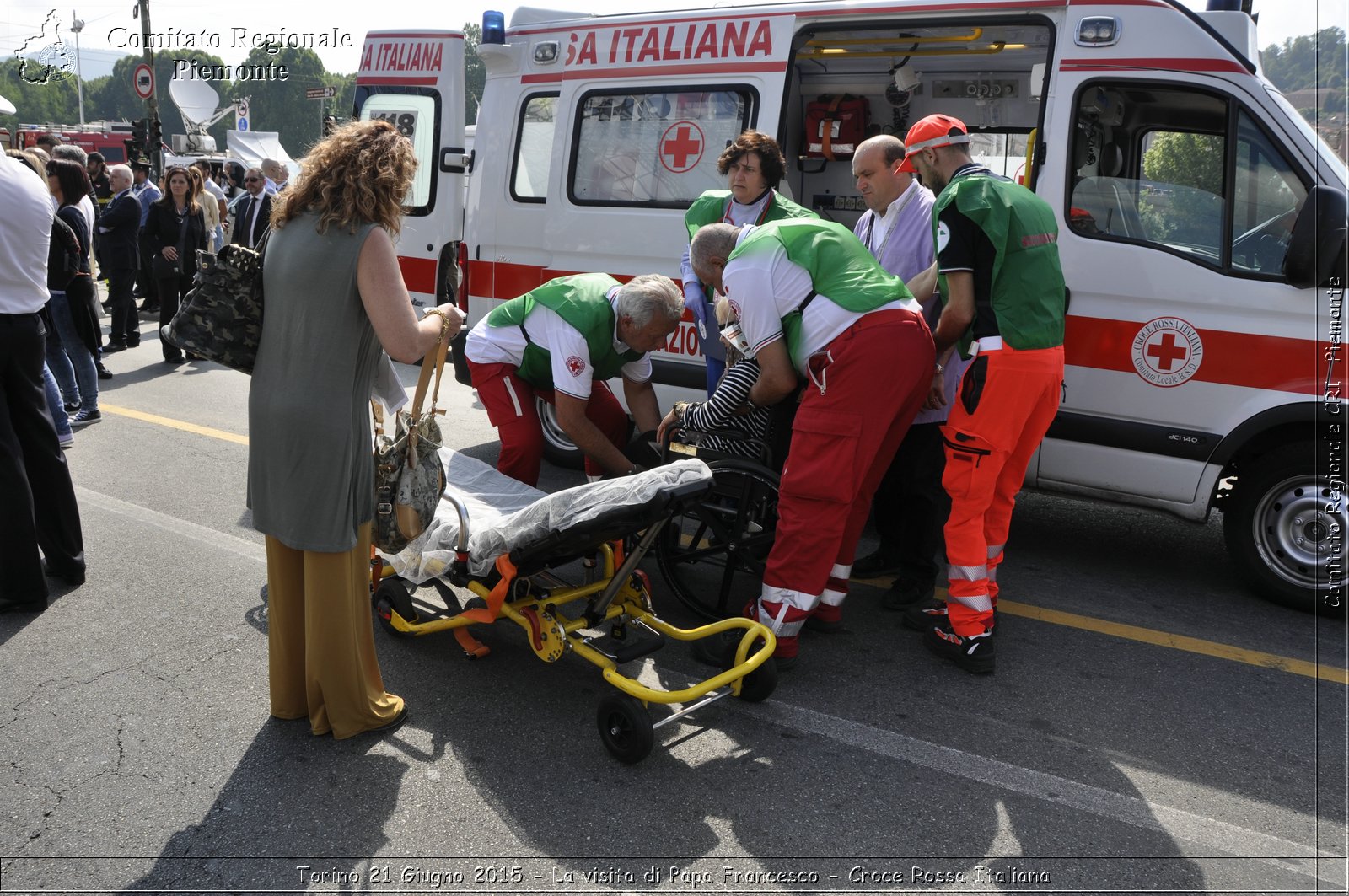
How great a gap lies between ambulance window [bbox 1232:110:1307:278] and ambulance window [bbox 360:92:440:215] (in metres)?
5.79

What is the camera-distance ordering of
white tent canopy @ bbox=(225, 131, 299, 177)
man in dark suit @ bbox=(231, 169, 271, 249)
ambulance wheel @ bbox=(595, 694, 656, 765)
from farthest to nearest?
white tent canopy @ bbox=(225, 131, 299, 177)
man in dark suit @ bbox=(231, 169, 271, 249)
ambulance wheel @ bbox=(595, 694, 656, 765)

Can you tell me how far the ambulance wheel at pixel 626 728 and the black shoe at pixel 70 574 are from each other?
2.58 meters

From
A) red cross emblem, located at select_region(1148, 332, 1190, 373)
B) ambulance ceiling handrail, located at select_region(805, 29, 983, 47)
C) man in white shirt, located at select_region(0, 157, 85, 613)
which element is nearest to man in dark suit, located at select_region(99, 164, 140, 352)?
man in white shirt, located at select_region(0, 157, 85, 613)

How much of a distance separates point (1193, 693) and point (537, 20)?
5.20 meters

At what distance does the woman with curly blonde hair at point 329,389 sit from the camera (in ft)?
9.23

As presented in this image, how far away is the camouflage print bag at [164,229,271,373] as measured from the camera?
9.61ft

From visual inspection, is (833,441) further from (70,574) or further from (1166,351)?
(70,574)

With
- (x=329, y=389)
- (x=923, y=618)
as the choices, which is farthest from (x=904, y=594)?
(x=329, y=389)

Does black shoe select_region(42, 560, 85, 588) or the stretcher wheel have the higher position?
black shoe select_region(42, 560, 85, 588)

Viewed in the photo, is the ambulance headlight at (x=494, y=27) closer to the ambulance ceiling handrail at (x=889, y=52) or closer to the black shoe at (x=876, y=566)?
the ambulance ceiling handrail at (x=889, y=52)

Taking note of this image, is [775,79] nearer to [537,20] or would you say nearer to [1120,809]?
[537,20]

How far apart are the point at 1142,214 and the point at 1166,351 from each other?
637 millimetres

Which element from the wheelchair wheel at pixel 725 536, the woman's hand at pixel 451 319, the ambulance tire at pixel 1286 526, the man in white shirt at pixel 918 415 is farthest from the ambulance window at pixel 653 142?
the ambulance tire at pixel 1286 526

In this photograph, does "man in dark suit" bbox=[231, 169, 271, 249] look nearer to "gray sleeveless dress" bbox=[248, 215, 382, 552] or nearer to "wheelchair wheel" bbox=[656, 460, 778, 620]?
"wheelchair wheel" bbox=[656, 460, 778, 620]
